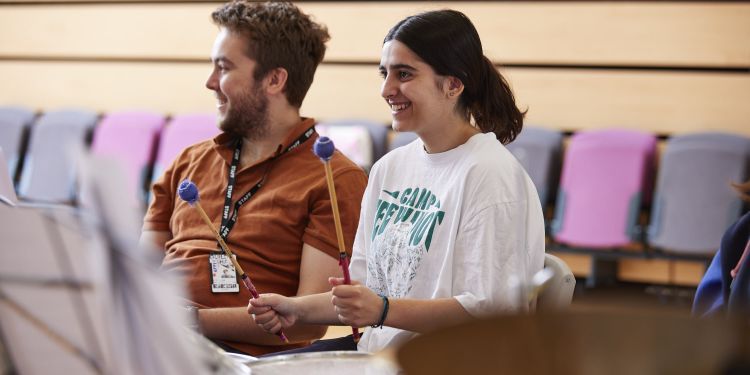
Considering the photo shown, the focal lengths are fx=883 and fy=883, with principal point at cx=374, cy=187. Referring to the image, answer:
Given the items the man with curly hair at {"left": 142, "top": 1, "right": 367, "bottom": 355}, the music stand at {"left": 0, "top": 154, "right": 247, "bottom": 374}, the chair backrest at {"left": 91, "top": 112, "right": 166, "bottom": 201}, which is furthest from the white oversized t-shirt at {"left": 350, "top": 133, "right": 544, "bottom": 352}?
the chair backrest at {"left": 91, "top": 112, "right": 166, "bottom": 201}

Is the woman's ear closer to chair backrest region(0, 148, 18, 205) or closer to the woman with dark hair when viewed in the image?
the woman with dark hair

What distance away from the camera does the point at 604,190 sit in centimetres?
461

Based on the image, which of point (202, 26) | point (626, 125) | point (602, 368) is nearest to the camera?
point (602, 368)

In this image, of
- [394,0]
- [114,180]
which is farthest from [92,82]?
[114,180]

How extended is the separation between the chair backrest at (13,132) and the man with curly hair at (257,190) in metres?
3.84

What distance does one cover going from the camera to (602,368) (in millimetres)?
604

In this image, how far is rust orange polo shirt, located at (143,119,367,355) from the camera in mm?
2064

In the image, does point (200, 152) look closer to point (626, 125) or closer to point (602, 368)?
point (602, 368)

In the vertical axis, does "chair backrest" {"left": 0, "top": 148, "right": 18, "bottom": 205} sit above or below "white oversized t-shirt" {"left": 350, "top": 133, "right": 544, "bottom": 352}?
above

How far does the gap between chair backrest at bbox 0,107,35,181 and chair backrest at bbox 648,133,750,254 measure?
13.1 feet

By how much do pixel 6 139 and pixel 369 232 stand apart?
4.62 metres

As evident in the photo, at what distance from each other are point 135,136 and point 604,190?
2898mm

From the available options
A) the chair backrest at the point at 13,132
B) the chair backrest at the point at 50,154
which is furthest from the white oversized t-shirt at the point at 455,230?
the chair backrest at the point at 13,132

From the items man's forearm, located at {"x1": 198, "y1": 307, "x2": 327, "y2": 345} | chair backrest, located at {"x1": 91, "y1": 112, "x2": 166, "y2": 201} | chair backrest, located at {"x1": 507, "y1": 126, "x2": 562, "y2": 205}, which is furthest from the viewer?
chair backrest, located at {"x1": 91, "y1": 112, "x2": 166, "y2": 201}
